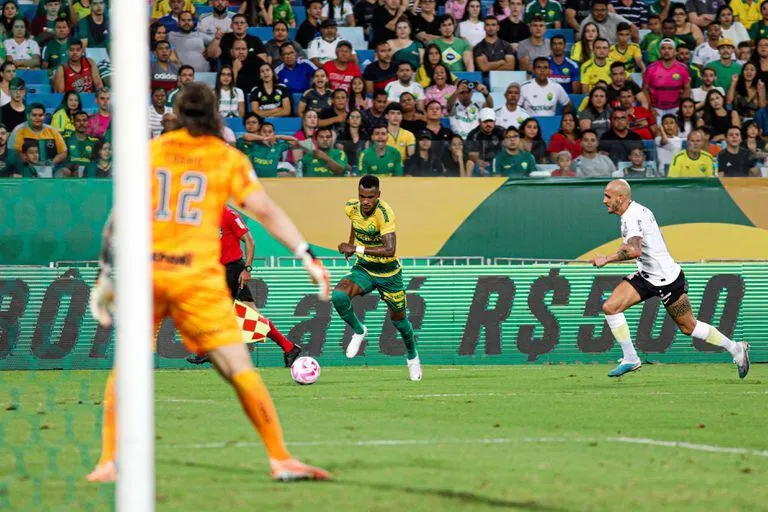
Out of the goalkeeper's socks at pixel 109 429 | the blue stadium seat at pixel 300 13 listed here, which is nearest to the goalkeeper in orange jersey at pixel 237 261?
the blue stadium seat at pixel 300 13

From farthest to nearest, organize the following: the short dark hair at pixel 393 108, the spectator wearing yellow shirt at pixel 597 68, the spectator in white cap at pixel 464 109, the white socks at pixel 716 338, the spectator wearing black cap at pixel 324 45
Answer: the spectator wearing yellow shirt at pixel 597 68 → the spectator wearing black cap at pixel 324 45 → the spectator in white cap at pixel 464 109 → the short dark hair at pixel 393 108 → the white socks at pixel 716 338

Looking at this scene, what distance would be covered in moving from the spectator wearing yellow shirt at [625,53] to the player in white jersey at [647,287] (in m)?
8.09

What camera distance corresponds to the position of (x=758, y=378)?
623 inches

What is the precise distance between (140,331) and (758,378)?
11.9 meters

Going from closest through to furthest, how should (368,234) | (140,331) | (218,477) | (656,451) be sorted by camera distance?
(140,331) < (218,477) < (656,451) < (368,234)

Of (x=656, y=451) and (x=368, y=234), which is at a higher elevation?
(x=656, y=451)

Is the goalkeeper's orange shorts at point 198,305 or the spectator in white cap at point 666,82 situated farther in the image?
the spectator in white cap at point 666,82

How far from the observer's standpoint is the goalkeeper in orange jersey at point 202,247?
24.0ft

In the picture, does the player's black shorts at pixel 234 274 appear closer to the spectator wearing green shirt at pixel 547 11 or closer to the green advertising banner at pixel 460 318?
the green advertising banner at pixel 460 318

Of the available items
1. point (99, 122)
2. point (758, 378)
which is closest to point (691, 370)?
point (758, 378)

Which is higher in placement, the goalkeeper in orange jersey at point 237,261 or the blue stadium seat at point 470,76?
the blue stadium seat at point 470,76

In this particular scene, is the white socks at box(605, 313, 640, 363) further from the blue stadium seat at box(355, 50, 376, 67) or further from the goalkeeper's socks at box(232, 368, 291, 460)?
the goalkeeper's socks at box(232, 368, 291, 460)

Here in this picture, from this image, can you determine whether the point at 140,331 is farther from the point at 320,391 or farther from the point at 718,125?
the point at 718,125

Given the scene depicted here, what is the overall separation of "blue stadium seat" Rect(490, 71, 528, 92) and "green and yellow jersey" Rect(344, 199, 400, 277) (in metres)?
7.07
